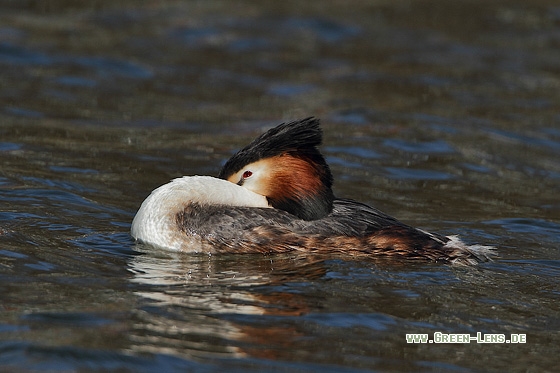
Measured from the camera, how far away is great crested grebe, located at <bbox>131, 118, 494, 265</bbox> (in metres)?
7.86

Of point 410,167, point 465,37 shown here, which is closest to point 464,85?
point 465,37

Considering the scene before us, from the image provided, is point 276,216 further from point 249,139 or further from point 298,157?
point 249,139

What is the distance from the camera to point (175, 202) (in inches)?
315

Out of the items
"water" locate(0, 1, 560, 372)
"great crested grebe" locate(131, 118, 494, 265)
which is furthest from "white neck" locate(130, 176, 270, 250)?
"water" locate(0, 1, 560, 372)

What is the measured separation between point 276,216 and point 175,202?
2.65 feet

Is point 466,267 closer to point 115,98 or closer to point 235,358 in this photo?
point 235,358

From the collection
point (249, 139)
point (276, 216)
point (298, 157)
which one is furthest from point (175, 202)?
point (249, 139)

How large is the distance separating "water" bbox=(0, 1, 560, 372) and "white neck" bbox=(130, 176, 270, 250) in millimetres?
148

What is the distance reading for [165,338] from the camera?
5953 mm

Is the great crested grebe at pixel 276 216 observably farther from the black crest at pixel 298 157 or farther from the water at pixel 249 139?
the water at pixel 249 139

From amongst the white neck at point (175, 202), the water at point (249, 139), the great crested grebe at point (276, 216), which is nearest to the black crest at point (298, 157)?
the great crested grebe at point (276, 216)

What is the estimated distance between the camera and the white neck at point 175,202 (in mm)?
7910

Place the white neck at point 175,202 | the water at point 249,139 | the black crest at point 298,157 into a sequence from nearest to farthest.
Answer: the water at point 249,139 → the black crest at point 298,157 → the white neck at point 175,202

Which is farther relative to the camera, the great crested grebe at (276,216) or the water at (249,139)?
the great crested grebe at (276,216)
